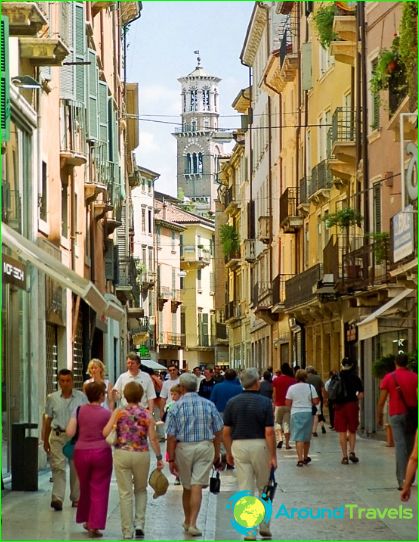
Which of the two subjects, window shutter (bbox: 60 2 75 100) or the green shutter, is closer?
the green shutter

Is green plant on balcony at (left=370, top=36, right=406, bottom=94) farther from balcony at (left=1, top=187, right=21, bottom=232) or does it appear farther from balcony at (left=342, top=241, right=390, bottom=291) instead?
balcony at (left=1, top=187, right=21, bottom=232)

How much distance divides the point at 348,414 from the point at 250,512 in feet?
32.9

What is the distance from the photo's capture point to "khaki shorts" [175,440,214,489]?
1447 centimetres

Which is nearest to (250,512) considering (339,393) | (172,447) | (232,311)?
(172,447)

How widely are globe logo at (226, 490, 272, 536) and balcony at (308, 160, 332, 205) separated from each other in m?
27.6

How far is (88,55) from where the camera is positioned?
29.9 meters

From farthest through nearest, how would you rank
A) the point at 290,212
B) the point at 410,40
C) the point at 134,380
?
the point at 290,212 → the point at 410,40 → the point at 134,380

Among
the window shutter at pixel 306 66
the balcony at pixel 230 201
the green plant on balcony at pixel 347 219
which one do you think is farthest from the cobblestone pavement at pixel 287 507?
the balcony at pixel 230 201

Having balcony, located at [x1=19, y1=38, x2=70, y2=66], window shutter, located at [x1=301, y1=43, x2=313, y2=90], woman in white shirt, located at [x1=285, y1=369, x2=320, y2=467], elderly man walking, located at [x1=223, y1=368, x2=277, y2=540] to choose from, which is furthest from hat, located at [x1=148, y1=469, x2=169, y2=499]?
window shutter, located at [x1=301, y1=43, x2=313, y2=90]

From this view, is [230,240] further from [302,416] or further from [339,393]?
[302,416]

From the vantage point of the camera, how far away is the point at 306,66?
46531 mm

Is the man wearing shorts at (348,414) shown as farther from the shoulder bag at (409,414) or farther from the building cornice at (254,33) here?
the building cornice at (254,33)

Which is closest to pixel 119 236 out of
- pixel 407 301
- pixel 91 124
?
pixel 91 124

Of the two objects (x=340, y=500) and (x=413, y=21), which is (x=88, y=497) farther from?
(x=413, y=21)
